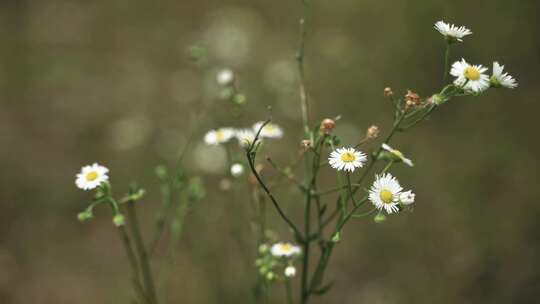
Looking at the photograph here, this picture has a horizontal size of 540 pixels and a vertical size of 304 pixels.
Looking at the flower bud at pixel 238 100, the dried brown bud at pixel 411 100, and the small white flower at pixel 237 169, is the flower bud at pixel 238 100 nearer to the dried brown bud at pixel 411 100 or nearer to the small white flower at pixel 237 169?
the small white flower at pixel 237 169

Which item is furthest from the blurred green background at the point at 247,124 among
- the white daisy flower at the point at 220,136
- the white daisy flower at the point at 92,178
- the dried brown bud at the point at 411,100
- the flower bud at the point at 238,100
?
the dried brown bud at the point at 411,100

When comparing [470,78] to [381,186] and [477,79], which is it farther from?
[381,186]

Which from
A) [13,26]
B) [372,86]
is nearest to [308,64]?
[372,86]

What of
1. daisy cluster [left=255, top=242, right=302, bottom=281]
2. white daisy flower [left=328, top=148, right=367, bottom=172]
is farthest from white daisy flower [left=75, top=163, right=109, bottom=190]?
white daisy flower [left=328, top=148, right=367, bottom=172]

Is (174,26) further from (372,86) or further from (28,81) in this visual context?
(372,86)

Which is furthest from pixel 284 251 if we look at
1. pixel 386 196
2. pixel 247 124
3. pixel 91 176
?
pixel 247 124

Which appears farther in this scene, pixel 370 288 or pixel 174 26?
pixel 174 26

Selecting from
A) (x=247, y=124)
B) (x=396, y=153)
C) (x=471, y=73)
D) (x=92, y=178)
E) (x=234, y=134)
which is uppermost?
(x=247, y=124)

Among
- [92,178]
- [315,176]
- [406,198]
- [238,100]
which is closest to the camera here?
[406,198]
